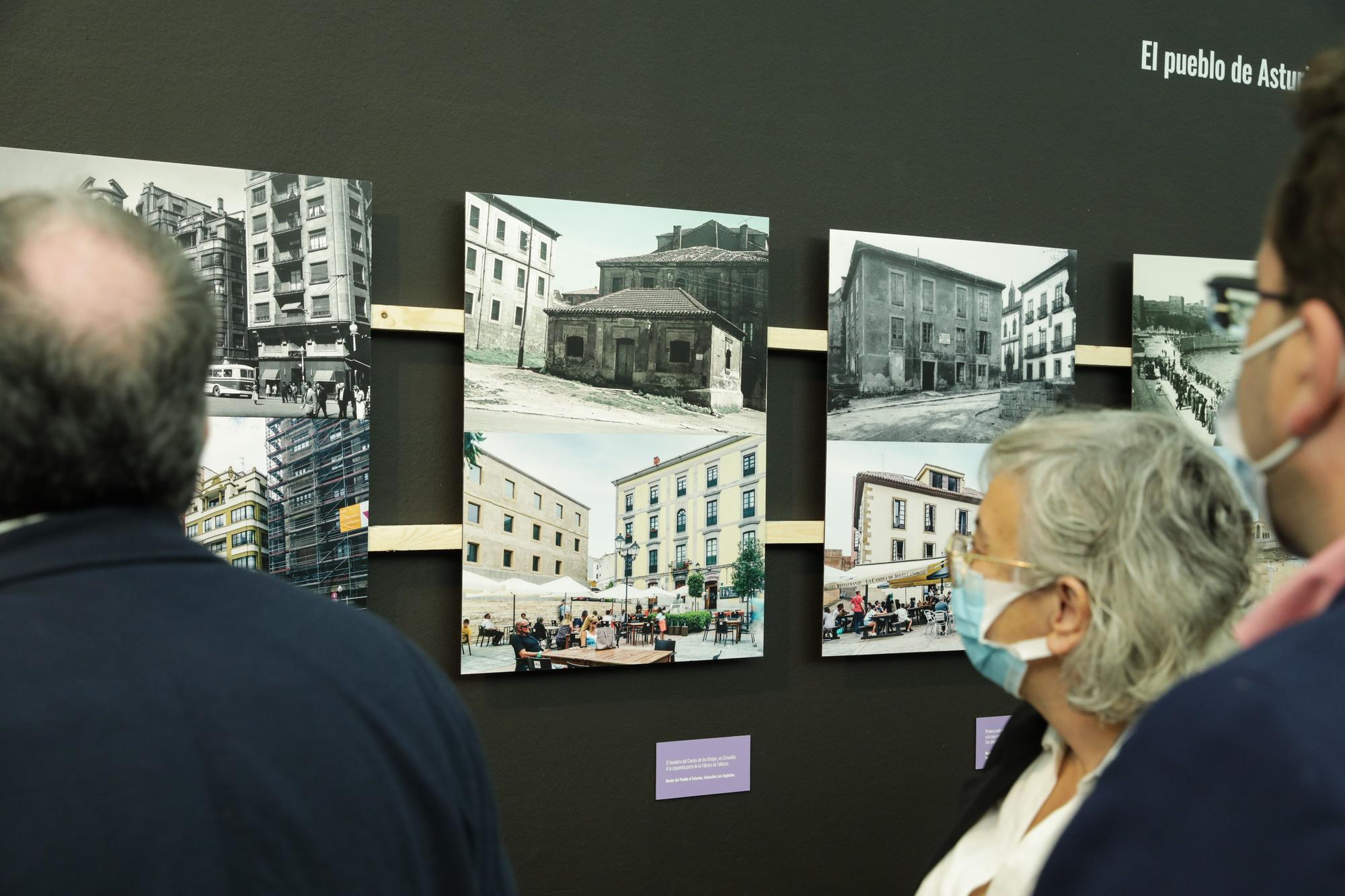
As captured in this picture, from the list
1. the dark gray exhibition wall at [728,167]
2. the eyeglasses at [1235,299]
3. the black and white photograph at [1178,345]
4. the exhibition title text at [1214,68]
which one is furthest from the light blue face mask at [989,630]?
the exhibition title text at [1214,68]

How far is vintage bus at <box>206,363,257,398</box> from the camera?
7.22 feet

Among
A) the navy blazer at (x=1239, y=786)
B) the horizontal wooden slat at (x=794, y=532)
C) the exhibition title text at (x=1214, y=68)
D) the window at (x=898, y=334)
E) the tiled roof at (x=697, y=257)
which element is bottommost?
the horizontal wooden slat at (x=794, y=532)

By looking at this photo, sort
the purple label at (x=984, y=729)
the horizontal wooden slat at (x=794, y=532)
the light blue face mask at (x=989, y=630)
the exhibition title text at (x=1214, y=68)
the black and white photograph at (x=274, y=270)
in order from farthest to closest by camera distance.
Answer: the exhibition title text at (x=1214, y=68) < the purple label at (x=984, y=729) < the horizontal wooden slat at (x=794, y=532) < the black and white photograph at (x=274, y=270) < the light blue face mask at (x=989, y=630)

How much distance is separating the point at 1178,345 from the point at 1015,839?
2012 mm

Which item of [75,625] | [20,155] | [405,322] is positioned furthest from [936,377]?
[75,625]

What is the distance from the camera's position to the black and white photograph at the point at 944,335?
2.75 metres

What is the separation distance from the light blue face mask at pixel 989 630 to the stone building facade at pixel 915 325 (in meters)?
1.20

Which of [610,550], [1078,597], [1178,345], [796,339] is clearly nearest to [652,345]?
[796,339]

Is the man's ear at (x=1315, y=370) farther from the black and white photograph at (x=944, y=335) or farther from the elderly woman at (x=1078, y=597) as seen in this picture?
the black and white photograph at (x=944, y=335)

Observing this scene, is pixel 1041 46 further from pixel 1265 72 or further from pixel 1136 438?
pixel 1136 438

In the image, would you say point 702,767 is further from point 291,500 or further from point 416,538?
point 291,500

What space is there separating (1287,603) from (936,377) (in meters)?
2.21

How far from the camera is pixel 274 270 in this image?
226cm

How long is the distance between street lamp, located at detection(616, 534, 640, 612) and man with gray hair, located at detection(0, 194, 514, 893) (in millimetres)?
1642
